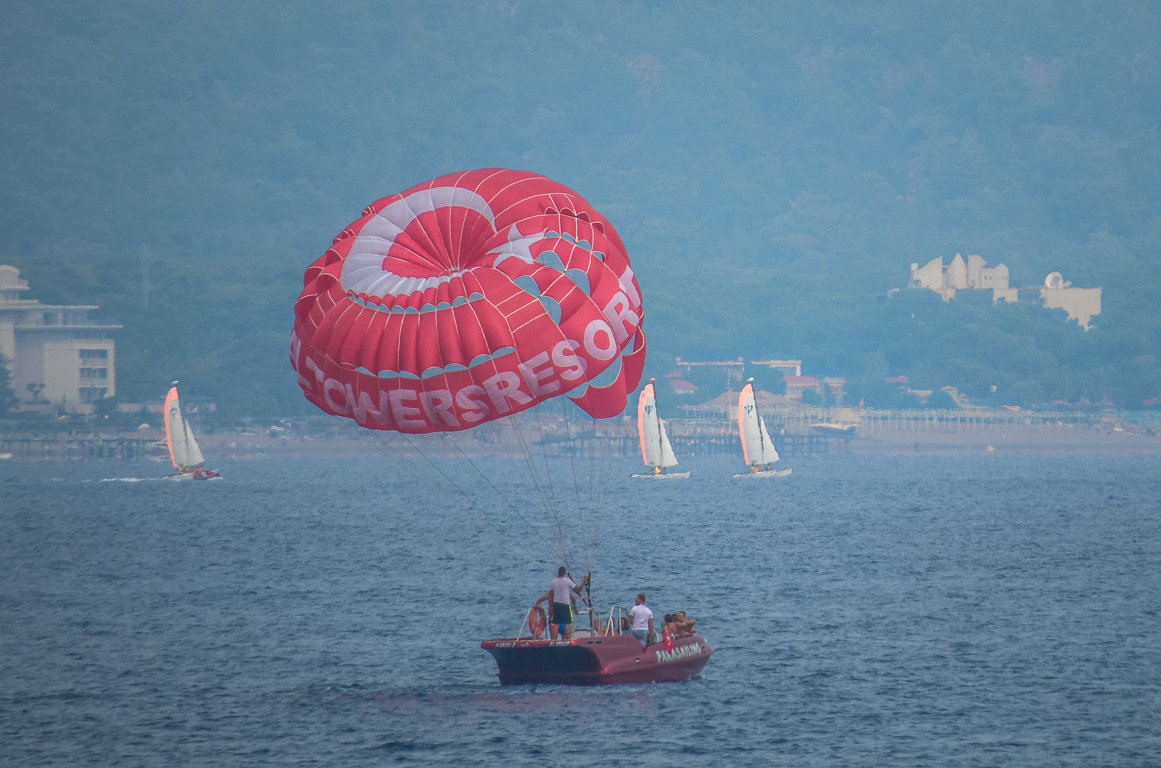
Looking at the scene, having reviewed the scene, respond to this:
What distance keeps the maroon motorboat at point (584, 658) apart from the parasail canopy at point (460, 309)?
674 centimetres

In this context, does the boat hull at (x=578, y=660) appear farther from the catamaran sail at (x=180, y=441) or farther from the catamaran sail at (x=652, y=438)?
the catamaran sail at (x=180, y=441)

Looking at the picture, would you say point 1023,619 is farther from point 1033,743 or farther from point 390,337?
point 390,337

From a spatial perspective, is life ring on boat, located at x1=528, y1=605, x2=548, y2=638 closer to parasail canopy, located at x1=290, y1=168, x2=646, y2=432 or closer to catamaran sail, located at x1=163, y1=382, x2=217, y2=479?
parasail canopy, located at x1=290, y1=168, x2=646, y2=432

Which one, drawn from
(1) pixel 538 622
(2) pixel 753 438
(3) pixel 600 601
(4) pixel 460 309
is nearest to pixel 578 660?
(1) pixel 538 622

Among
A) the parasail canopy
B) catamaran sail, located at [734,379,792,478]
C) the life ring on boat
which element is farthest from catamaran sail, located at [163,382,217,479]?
the parasail canopy

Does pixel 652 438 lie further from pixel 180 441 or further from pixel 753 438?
pixel 180 441

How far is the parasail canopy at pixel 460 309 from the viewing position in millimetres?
41281

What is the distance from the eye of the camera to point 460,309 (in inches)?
1622

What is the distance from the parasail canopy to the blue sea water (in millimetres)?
8978

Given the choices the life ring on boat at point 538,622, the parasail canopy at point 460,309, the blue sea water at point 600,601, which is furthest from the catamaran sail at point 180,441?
the parasail canopy at point 460,309

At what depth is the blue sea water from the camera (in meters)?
42.5

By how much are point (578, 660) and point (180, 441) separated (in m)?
128

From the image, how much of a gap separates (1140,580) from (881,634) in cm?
2361

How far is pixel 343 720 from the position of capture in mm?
44812
